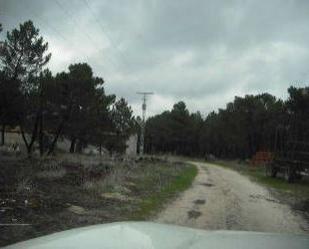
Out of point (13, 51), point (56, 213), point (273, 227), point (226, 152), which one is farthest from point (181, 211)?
point (226, 152)

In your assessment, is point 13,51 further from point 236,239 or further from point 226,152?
point 226,152

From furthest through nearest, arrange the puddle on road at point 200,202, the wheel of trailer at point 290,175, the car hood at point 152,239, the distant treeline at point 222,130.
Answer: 1. the distant treeline at point 222,130
2. the wheel of trailer at point 290,175
3. the puddle on road at point 200,202
4. the car hood at point 152,239

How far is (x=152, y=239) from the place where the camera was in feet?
12.0

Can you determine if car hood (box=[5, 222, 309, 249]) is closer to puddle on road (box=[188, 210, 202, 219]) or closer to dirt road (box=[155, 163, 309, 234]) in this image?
dirt road (box=[155, 163, 309, 234])

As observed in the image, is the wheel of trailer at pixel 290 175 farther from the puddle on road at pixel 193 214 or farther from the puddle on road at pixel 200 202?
the puddle on road at pixel 193 214

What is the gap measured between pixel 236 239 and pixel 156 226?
0.66 m

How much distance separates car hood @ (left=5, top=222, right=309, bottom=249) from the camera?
3508 mm

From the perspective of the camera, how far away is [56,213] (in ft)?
44.3

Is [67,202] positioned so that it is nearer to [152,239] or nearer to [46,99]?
[152,239]

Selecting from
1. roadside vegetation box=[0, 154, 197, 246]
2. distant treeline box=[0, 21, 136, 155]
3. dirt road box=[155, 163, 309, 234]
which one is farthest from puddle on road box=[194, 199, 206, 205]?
distant treeline box=[0, 21, 136, 155]

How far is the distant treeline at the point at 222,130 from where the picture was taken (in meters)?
101

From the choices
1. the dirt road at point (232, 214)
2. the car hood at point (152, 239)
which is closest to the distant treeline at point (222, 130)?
the dirt road at point (232, 214)

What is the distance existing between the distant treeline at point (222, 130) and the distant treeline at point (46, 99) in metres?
26.7

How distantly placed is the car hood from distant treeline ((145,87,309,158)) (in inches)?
2852
